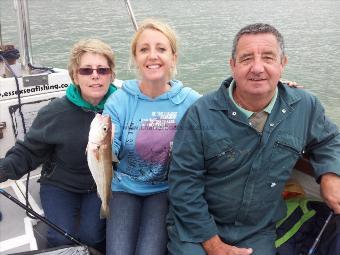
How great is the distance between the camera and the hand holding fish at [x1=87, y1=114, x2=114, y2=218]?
246 centimetres

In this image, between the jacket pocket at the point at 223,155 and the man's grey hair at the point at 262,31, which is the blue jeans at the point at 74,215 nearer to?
the jacket pocket at the point at 223,155

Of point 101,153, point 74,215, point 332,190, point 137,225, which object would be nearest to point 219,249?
point 137,225

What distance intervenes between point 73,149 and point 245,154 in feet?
4.50

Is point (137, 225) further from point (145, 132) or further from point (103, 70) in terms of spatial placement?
point (103, 70)

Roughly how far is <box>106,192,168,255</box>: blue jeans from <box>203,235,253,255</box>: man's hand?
376 mm

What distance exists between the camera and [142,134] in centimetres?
297

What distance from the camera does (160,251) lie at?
2756mm

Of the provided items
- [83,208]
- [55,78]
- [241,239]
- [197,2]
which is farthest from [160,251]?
[197,2]

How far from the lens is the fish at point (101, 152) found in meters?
2.46

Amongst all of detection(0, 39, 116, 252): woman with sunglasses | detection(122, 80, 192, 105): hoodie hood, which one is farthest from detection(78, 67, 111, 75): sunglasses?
detection(122, 80, 192, 105): hoodie hood

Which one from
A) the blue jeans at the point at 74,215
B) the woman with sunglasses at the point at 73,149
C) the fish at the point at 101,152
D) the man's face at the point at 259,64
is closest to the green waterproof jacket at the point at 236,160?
the man's face at the point at 259,64

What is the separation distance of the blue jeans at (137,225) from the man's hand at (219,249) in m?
0.38

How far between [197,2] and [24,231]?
94.0 feet

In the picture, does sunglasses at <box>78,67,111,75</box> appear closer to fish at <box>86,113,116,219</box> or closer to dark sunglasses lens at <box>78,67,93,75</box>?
dark sunglasses lens at <box>78,67,93,75</box>
